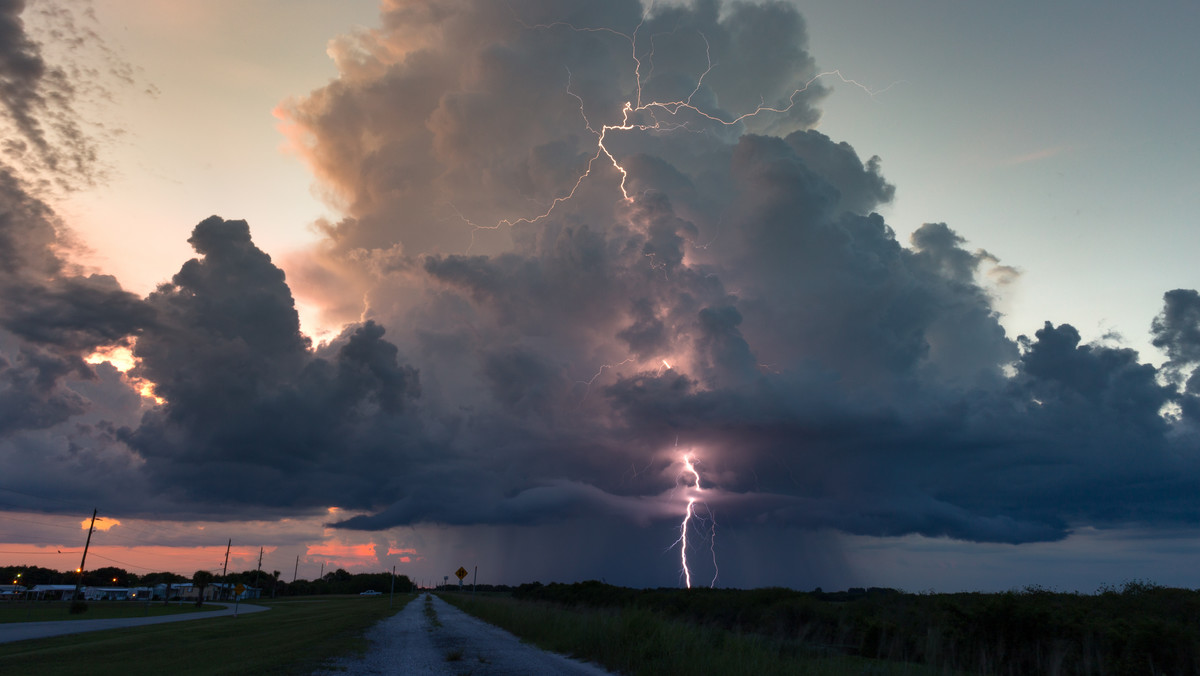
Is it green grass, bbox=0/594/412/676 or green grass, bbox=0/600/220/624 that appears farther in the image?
green grass, bbox=0/600/220/624

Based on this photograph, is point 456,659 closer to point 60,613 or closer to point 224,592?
point 60,613

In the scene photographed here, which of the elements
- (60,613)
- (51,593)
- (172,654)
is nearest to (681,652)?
(172,654)

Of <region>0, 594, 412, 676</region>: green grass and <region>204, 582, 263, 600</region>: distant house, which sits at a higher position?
<region>0, 594, 412, 676</region>: green grass

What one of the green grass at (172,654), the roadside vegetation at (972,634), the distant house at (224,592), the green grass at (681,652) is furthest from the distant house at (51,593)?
the green grass at (681,652)

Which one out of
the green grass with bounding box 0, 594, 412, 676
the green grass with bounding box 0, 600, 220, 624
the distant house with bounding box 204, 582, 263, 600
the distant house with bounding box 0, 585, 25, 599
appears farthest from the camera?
the distant house with bounding box 204, 582, 263, 600

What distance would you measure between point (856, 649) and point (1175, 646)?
17.9 metres

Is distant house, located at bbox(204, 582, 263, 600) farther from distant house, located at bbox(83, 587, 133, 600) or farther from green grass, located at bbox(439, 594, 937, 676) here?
green grass, located at bbox(439, 594, 937, 676)

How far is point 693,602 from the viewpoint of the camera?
61.9 metres

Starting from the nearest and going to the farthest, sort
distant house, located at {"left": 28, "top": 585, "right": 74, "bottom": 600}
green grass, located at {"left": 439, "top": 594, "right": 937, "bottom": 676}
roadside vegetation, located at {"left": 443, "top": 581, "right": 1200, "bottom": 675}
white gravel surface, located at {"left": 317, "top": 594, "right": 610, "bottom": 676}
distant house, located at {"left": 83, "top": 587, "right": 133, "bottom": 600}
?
1. green grass, located at {"left": 439, "top": 594, "right": 937, "bottom": 676}
2. white gravel surface, located at {"left": 317, "top": 594, "right": 610, "bottom": 676}
3. roadside vegetation, located at {"left": 443, "top": 581, "right": 1200, "bottom": 675}
4. distant house, located at {"left": 28, "top": 585, "right": 74, "bottom": 600}
5. distant house, located at {"left": 83, "top": 587, "right": 133, "bottom": 600}

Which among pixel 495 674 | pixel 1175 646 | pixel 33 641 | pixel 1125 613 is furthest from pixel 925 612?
pixel 33 641

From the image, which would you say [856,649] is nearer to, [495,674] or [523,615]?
[523,615]

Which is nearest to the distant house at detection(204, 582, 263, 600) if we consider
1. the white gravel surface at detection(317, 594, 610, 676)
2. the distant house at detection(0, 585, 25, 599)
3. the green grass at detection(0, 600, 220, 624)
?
the distant house at detection(0, 585, 25, 599)

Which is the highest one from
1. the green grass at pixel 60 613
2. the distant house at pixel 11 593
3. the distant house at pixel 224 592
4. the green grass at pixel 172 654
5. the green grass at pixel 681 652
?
the green grass at pixel 681 652

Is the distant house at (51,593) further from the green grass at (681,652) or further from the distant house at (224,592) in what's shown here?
the green grass at (681,652)
